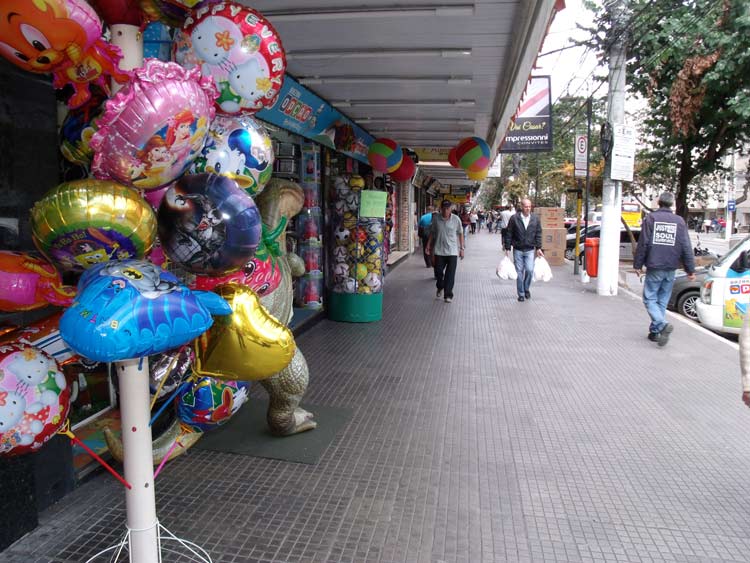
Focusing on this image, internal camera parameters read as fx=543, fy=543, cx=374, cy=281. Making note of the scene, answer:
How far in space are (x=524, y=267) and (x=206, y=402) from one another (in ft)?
24.6

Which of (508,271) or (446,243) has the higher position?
(446,243)

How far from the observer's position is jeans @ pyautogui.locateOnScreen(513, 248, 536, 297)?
9.21m

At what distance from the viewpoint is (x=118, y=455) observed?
2.64 metres

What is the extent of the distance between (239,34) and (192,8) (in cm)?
24

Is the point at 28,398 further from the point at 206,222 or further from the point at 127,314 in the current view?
the point at 206,222

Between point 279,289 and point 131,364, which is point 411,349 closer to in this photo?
point 279,289

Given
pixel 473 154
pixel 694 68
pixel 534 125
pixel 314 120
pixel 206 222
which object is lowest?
pixel 206 222

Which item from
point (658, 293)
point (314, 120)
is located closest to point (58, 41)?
point (314, 120)

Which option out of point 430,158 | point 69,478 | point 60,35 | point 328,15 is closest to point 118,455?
point 69,478

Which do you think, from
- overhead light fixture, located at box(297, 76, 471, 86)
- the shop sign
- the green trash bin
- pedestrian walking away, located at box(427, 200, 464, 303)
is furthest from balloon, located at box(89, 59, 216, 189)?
pedestrian walking away, located at box(427, 200, 464, 303)

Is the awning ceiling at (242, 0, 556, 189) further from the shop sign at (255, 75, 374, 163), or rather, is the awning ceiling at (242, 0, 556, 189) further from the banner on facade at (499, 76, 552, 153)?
the banner on facade at (499, 76, 552, 153)

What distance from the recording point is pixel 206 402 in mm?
2838

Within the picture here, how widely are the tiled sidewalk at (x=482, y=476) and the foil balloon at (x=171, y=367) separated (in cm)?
78

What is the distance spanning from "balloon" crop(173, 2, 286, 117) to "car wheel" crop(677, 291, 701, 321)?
28.8 feet
